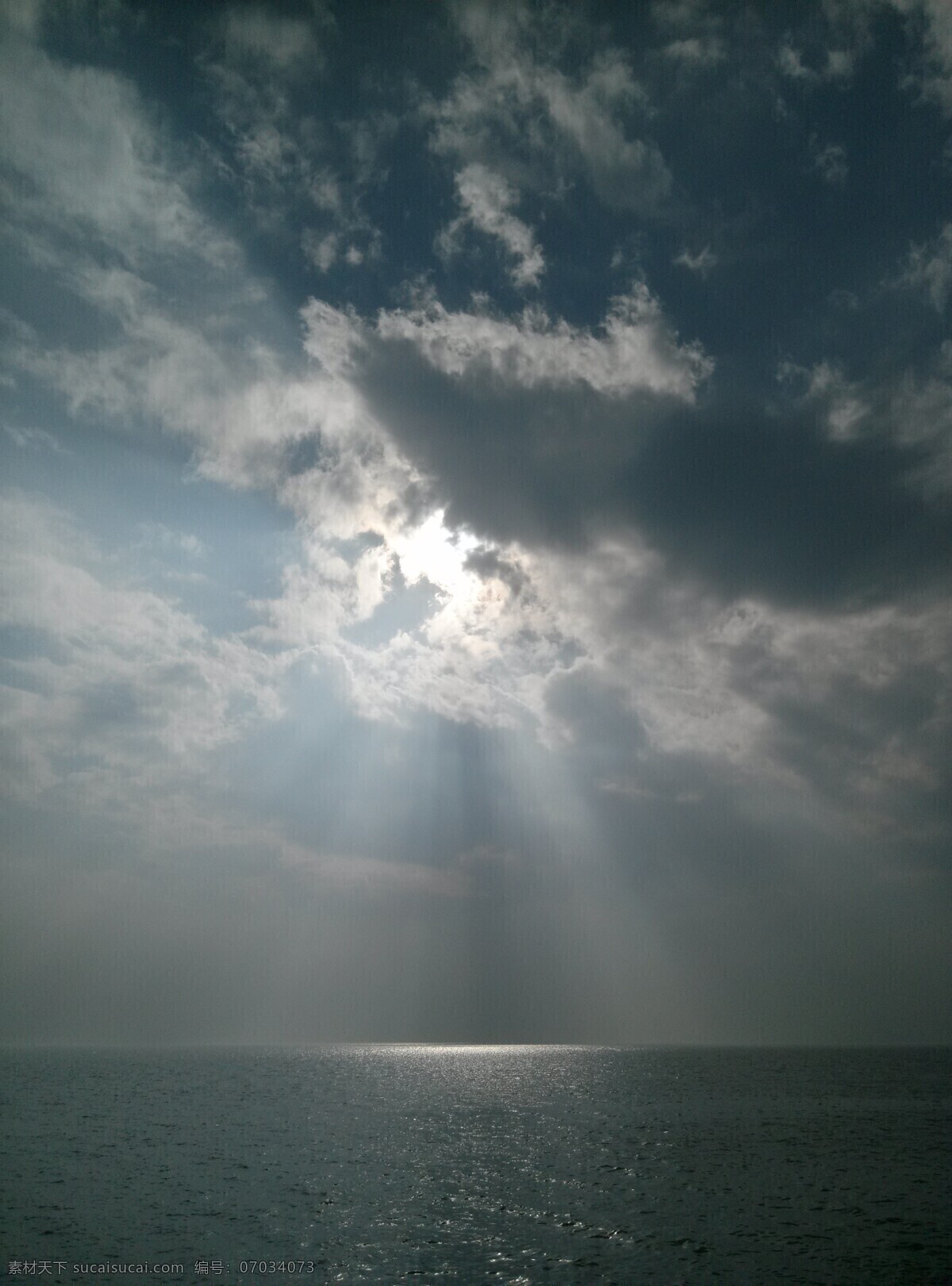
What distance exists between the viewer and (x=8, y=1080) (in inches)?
5797

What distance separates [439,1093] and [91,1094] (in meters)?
56.2

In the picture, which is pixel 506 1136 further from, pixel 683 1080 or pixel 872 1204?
pixel 683 1080

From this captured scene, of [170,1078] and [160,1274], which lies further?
[170,1078]

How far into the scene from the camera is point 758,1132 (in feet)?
243

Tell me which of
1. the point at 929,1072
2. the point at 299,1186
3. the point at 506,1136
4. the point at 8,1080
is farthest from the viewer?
the point at 929,1072

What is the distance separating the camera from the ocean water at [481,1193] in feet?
109

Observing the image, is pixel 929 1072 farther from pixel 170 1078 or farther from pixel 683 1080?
pixel 170 1078

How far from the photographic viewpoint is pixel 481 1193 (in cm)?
4562

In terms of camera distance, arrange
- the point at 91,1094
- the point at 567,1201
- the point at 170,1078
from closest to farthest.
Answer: the point at 567,1201, the point at 91,1094, the point at 170,1078

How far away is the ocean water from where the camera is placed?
33.3m

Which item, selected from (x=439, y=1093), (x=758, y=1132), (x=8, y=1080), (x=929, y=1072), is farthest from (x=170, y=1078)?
(x=929, y=1072)

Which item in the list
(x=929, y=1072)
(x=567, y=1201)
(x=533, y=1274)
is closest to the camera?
(x=533, y=1274)

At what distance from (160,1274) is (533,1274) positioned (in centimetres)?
1614

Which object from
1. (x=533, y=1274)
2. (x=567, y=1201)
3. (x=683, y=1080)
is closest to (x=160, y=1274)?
(x=533, y=1274)
